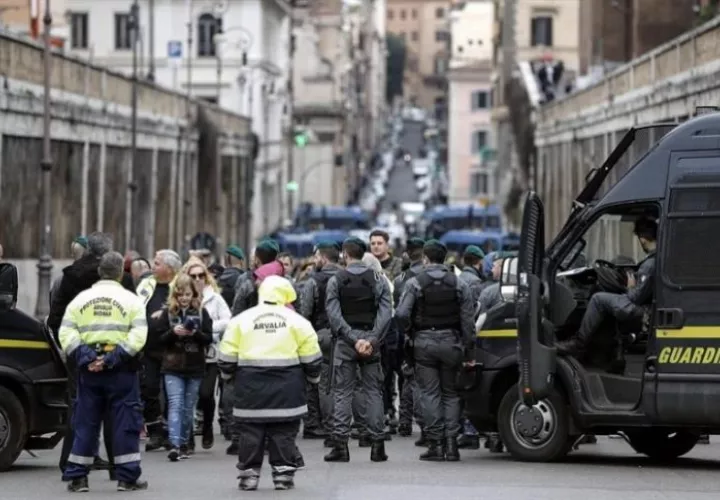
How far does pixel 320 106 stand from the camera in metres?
146

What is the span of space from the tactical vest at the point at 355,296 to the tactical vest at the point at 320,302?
2.11m

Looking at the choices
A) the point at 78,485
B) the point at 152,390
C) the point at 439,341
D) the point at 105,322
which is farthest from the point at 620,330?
the point at 78,485

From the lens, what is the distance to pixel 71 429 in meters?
17.1

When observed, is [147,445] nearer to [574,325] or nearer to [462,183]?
[574,325]

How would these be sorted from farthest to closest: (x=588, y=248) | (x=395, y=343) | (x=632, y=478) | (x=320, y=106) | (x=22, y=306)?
(x=320, y=106)
(x=22, y=306)
(x=395, y=343)
(x=588, y=248)
(x=632, y=478)

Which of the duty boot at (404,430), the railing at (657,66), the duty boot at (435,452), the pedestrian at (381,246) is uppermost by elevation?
the railing at (657,66)

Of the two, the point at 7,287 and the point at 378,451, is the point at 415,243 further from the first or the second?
the point at 7,287

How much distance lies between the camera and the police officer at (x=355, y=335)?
19.0 m

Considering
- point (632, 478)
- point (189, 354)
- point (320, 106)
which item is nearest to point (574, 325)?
point (632, 478)

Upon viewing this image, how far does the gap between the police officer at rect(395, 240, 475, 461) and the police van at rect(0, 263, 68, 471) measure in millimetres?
3111

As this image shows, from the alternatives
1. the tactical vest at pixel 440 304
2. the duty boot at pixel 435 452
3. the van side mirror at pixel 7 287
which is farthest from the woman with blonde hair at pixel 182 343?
the duty boot at pixel 435 452

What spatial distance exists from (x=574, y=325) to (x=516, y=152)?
281 ft

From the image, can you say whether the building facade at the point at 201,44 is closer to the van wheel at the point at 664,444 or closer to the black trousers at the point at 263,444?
the van wheel at the point at 664,444

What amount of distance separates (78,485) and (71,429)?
899 mm
